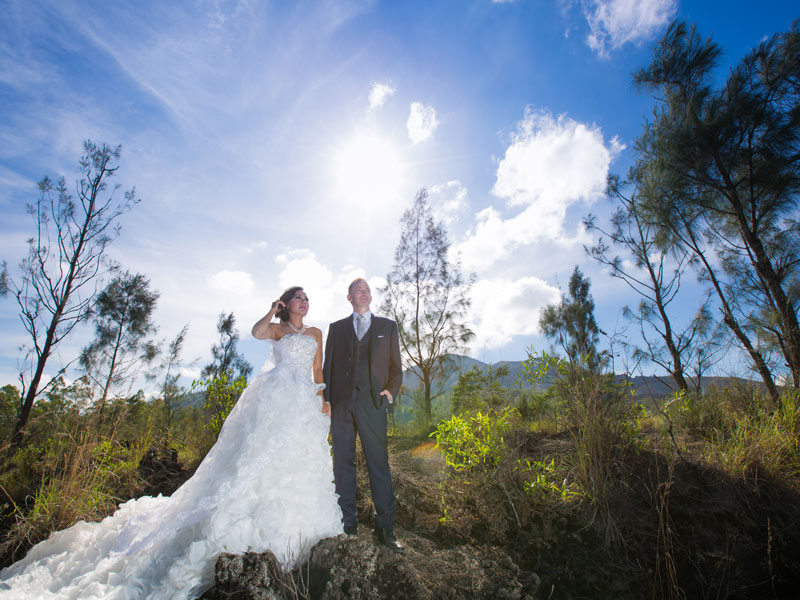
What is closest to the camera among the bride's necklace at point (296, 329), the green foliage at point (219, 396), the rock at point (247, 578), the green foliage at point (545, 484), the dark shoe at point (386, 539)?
the rock at point (247, 578)

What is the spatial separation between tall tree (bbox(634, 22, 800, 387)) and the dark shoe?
7241 millimetres

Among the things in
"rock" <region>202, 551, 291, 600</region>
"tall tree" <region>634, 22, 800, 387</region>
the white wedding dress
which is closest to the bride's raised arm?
the white wedding dress

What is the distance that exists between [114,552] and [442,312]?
10.9 m

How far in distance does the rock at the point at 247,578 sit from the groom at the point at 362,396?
87 cm

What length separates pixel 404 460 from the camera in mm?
5297

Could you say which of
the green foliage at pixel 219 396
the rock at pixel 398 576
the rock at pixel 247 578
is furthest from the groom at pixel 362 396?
the green foliage at pixel 219 396

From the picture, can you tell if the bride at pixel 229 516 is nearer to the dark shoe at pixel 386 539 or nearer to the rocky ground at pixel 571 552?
the rocky ground at pixel 571 552

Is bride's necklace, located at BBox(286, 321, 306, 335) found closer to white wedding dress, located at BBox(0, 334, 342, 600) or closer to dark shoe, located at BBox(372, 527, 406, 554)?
white wedding dress, located at BBox(0, 334, 342, 600)

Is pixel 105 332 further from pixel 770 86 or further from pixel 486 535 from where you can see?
pixel 770 86

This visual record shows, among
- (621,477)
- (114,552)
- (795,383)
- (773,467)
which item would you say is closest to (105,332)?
(114,552)

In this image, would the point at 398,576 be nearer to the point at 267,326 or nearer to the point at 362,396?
the point at 362,396

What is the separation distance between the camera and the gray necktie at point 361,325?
328cm

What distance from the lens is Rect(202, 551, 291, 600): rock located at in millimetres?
1863

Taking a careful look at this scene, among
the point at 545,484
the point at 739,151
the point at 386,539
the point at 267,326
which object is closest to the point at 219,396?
the point at 267,326
